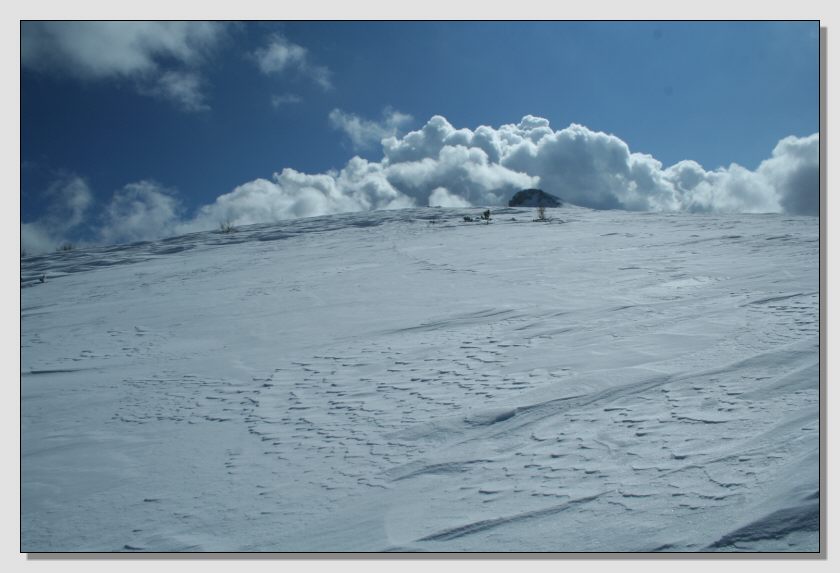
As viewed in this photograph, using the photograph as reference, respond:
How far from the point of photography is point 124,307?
13.8 feet

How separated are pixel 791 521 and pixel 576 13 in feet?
9.19

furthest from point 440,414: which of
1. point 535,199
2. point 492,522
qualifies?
point 535,199

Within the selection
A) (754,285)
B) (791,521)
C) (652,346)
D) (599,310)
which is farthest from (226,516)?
(754,285)

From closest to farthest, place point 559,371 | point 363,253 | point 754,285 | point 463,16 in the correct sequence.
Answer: point 559,371 → point 463,16 → point 754,285 → point 363,253

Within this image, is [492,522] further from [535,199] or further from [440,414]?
[535,199]

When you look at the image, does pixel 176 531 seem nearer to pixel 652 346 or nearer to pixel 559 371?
pixel 559 371

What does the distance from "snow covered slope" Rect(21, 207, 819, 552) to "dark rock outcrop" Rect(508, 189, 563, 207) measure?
23.0 ft

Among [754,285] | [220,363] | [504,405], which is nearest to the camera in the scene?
[504,405]

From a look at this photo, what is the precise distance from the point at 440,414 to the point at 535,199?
10.2 m

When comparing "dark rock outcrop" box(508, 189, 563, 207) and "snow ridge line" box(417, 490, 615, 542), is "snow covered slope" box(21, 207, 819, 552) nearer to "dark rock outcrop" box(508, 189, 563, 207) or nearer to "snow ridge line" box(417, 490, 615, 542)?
"snow ridge line" box(417, 490, 615, 542)

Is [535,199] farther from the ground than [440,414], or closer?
farther from the ground

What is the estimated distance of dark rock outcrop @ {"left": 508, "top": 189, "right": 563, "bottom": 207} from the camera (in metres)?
11.3

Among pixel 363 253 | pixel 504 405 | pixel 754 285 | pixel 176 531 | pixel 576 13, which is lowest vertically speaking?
pixel 176 531

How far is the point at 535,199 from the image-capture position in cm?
1186
